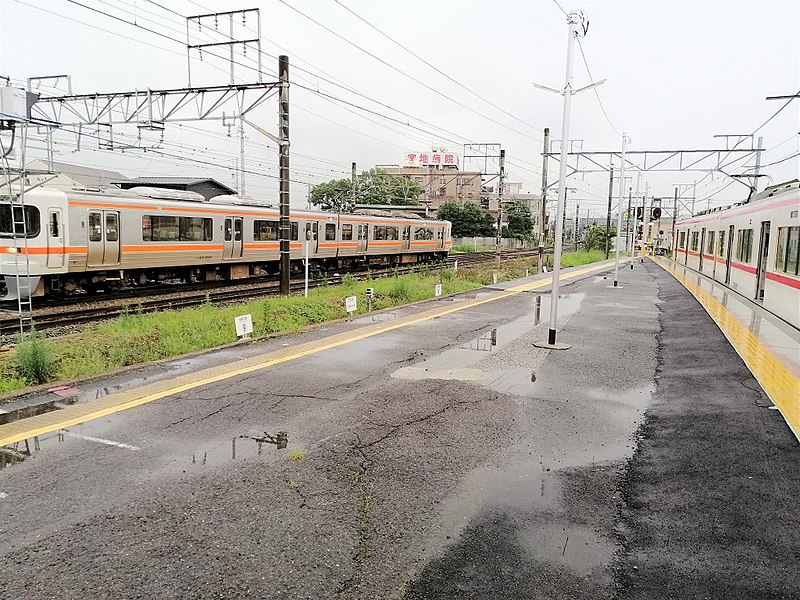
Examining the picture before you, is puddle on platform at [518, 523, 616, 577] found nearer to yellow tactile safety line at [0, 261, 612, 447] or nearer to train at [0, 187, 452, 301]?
yellow tactile safety line at [0, 261, 612, 447]

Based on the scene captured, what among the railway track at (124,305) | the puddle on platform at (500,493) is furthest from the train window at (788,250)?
the railway track at (124,305)

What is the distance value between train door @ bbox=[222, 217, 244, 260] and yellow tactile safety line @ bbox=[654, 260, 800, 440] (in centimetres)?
1548

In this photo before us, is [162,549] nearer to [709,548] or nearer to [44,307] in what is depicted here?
[709,548]

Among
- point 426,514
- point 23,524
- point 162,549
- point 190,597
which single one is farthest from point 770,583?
point 23,524

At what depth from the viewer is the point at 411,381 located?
26.5 feet

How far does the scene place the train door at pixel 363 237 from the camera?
1143 inches

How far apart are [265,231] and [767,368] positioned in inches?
719

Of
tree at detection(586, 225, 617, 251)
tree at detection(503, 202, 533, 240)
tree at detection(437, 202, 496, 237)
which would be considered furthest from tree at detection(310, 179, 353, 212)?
tree at detection(586, 225, 617, 251)

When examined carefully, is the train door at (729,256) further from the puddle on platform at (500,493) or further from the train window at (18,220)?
the train window at (18,220)

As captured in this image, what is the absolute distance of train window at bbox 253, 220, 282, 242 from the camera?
22141mm

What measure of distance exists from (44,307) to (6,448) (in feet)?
35.8

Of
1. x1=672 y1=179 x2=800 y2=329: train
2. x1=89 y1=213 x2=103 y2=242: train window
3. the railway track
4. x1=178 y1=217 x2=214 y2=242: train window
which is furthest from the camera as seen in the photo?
x1=178 y1=217 x2=214 y2=242: train window

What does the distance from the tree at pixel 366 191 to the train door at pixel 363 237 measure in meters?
31.5

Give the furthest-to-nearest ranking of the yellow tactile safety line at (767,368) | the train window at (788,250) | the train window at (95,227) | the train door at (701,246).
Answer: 1. the train door at (701,246)
2. the train window at (95,227)
3. the train window at (788,250)
4. the yellow tactile safety line at (767,368)
